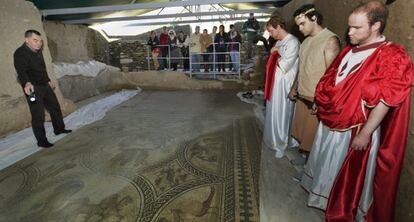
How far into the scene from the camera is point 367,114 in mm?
1558

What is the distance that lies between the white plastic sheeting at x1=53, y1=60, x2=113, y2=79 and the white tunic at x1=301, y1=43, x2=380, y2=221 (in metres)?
5.42

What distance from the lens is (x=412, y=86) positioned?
1.47 meters

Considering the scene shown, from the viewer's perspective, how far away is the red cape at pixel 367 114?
54.9 inches

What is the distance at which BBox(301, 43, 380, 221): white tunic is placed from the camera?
1.57 m

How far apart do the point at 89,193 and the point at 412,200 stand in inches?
89.8

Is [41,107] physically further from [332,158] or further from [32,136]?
[332,158]

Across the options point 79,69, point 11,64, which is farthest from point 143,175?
point 79,69

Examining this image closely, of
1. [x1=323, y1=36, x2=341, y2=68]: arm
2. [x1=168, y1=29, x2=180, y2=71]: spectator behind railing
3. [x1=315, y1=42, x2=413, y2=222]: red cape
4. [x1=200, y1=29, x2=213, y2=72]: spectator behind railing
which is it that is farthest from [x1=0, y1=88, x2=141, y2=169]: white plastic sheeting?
[x1=323, y1=36, x2=341, y2=68]: arm

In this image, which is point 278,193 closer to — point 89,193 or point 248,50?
point 89,193

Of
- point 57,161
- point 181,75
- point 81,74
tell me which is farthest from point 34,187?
point 181,75

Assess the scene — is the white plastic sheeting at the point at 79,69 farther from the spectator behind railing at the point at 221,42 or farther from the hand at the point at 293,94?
the hand at the point at 293,94

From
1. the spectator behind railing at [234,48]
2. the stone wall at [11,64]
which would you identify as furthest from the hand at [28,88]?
the spectator behind railing at [234,48]

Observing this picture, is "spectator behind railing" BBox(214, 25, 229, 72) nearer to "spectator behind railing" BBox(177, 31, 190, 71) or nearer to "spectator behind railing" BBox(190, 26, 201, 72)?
"spectator behind railing" BBox(190, 26, 201, 72)

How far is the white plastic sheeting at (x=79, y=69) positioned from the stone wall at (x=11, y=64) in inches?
61.4
